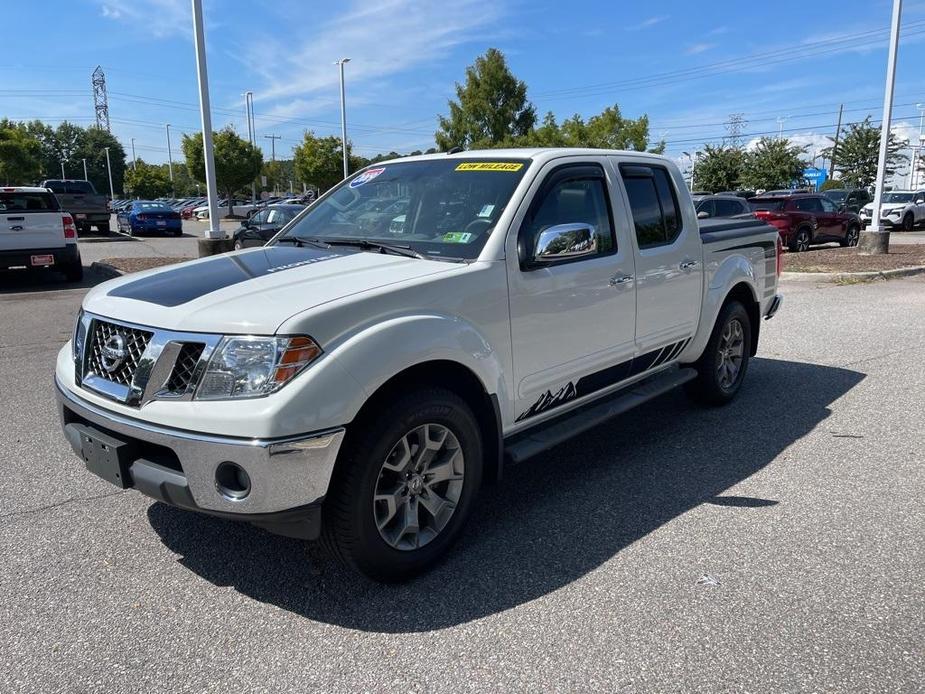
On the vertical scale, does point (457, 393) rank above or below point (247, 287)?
below

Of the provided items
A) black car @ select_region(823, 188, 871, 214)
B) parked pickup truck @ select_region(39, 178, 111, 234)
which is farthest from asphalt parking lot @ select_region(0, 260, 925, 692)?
Result: black car @ select_region(823, 188, 871, 214)

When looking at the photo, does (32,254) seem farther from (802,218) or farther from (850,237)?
(850,237)

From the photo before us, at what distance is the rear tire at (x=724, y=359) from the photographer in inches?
213

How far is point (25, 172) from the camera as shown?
187 ft

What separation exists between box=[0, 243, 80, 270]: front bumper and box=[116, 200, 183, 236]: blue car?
17.7 m

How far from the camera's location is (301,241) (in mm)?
4203

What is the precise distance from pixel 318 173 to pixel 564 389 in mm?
49283

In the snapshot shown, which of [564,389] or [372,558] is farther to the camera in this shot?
[564,389]

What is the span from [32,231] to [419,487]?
1163cm

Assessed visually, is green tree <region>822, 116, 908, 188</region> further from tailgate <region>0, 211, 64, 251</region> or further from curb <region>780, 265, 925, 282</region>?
tailgate <region>0, 211, 64, 251</region>

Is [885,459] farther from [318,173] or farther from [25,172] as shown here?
[25,172]

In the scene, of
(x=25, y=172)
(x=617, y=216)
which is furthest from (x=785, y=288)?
(x=25, y=172)

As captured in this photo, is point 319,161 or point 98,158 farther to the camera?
point 98,158

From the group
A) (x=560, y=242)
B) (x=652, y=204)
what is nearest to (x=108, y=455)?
(x=560, y=242)
